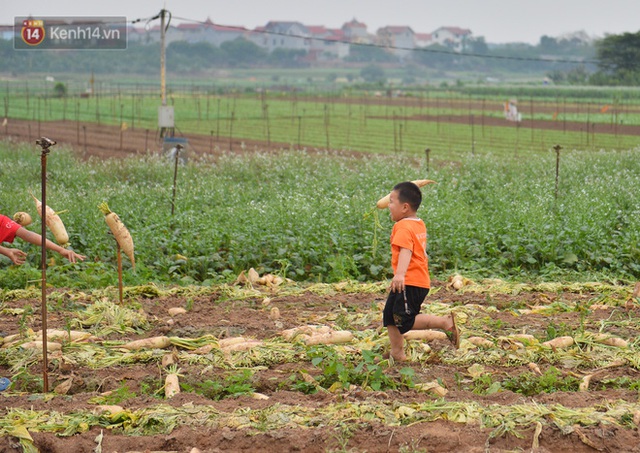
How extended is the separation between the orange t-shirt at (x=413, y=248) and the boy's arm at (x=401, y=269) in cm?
4

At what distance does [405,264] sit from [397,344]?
1.89 ft

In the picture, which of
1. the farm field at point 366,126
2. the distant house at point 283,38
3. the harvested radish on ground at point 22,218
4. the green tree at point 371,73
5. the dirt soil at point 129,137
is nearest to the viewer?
the harvested radish on ground at point 22,218

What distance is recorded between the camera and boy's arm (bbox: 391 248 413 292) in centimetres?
505

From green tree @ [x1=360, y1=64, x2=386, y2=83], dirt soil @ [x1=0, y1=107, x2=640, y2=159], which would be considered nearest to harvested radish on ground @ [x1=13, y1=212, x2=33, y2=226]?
dirt soil @ [x1=0, y1=107, x2=640, y2=159]

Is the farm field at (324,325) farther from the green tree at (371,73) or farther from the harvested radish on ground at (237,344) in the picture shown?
the green tree at (371,73)

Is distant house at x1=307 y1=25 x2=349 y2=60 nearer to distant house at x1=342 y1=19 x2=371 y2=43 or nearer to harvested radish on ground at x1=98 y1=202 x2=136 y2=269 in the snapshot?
distant house at x1=342 y1=19 x2=371 y2=43

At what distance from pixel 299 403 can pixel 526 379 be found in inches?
56.3

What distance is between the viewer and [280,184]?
1322 centimetres

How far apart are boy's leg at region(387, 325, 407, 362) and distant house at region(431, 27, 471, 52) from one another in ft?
513

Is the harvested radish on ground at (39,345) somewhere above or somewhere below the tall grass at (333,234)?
below

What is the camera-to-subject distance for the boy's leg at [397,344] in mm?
5324

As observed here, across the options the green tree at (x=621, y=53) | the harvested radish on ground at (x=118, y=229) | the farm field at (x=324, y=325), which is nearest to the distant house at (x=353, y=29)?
the green tree at (x=621, y=53)

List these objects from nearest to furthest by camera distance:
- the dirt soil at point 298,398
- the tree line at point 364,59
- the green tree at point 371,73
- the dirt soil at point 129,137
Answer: the dirt soil at point 298,398
the dirt soil at point 129,137
the tree line at point 364,59
the green tree at point 371,73

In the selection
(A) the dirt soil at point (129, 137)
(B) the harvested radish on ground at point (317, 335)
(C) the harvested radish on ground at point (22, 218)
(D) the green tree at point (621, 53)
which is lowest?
(B) the harvested radish on ground at point (317, 335)
